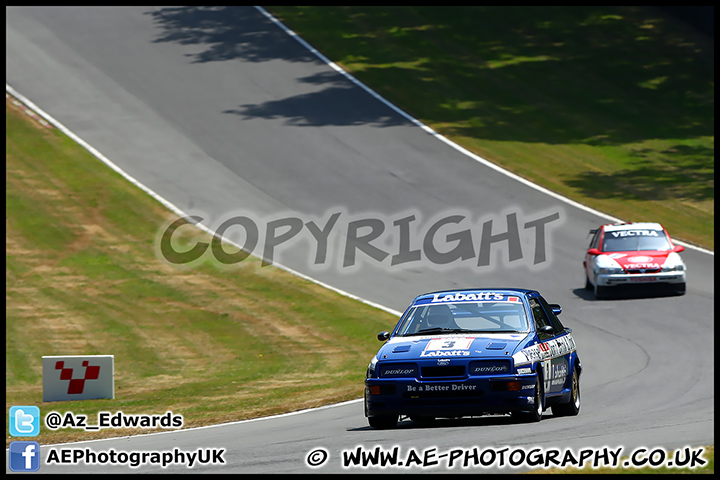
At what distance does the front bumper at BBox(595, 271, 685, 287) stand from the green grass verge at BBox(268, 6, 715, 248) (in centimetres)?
583

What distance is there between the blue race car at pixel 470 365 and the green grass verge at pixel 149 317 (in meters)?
3.55

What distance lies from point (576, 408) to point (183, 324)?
1166cm

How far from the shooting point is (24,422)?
1368cm

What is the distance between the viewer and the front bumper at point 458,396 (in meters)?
11.2

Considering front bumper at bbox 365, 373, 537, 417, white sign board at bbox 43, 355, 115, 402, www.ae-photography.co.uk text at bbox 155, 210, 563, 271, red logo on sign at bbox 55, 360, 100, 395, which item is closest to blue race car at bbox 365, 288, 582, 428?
front bumper at bbox 365, 373, 537, 417

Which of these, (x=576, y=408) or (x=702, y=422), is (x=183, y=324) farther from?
(x=702, y=422)

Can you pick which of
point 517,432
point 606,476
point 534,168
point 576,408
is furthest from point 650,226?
point 606,476

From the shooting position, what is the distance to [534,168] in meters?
34.1

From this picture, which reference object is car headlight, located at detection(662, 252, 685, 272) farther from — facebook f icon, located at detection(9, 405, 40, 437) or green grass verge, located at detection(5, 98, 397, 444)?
facebook f icon, located at detection(9, 405, 40, 437)

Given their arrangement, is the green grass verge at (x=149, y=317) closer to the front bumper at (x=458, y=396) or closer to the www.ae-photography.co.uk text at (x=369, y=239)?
the www.ae-photography.co.uk text at (x=369, y=239)

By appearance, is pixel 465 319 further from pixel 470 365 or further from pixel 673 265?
pixel 673 265

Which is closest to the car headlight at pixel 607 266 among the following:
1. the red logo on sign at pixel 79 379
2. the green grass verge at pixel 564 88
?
the green grass verge at pixel 564 88

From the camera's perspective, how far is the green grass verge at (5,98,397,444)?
55.5ft

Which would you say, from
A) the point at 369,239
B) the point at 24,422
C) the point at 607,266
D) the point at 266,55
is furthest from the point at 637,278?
the point at 266,55
